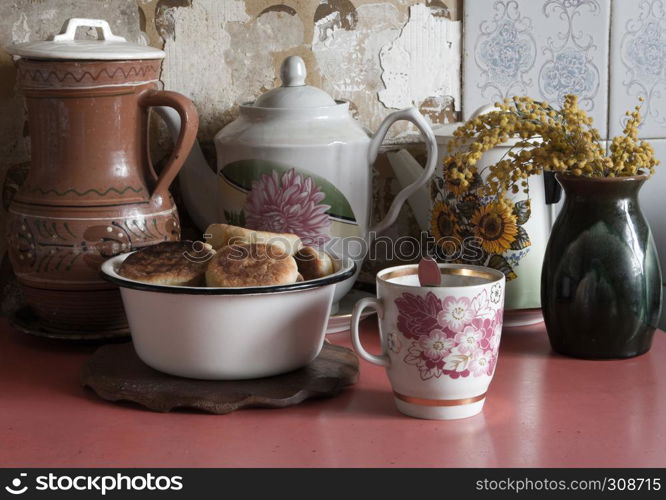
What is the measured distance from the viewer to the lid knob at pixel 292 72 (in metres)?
0.99

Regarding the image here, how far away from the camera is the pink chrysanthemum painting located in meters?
0.96

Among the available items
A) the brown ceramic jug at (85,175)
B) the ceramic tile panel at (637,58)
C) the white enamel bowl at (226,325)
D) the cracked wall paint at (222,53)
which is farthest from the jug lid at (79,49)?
the ceramic tile panel at (637,58)

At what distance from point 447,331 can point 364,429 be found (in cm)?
11

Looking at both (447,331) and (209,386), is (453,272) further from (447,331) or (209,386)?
(209,386)

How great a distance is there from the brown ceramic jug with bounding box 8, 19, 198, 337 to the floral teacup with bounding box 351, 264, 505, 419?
30 centimetres

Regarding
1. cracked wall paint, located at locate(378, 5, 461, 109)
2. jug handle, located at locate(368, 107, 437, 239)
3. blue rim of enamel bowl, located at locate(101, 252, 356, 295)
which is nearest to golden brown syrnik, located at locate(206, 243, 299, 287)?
blue rim of enamel bowl, located at locate(101, 252, 356, 295)

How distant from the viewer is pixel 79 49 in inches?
34.8

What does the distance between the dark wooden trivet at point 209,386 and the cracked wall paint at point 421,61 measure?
1.35 feet

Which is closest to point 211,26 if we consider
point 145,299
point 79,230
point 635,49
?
point 79,230

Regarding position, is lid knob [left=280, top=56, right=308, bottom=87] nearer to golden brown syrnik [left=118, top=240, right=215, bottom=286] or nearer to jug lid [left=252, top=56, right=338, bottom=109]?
jug lid [left=252, top=56, right=338, bottom=109]

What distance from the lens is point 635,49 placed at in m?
1.14

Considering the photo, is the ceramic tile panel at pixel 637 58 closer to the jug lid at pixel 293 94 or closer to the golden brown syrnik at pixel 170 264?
the jug lid at pixel 293 94
